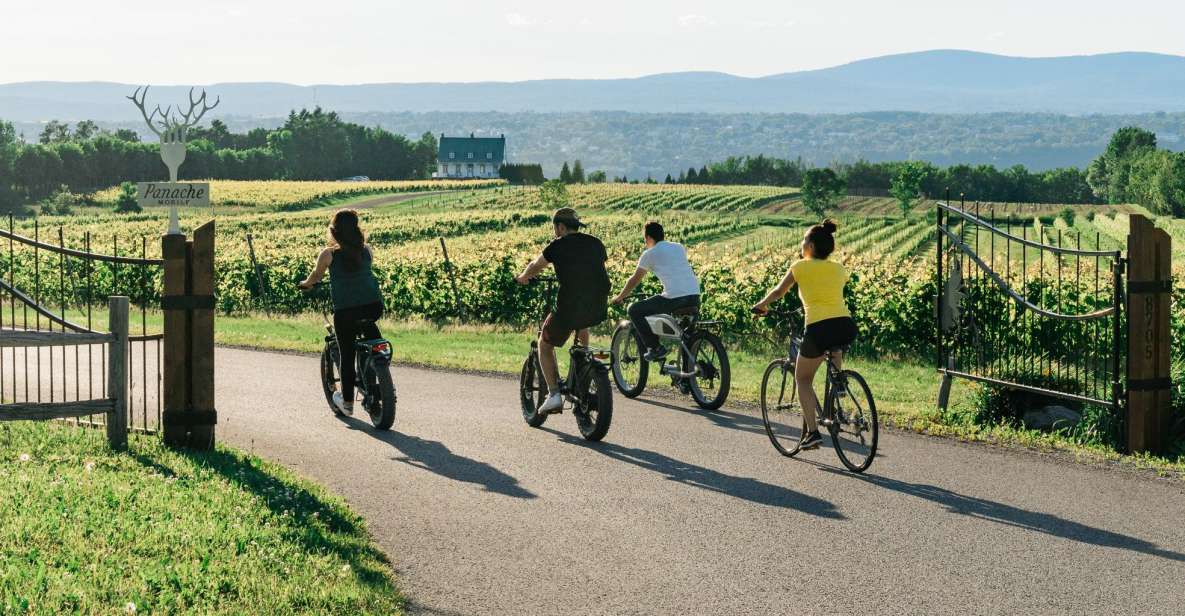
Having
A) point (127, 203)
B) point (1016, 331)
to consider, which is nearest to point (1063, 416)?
point (1016, 331)

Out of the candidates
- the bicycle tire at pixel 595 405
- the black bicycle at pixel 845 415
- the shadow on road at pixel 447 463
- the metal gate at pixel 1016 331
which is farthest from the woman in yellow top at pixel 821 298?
the shadow on road at pixel 447 463

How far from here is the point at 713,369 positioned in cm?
1280

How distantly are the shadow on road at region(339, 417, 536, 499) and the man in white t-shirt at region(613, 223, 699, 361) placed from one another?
2.86m

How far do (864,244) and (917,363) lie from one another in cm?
5268

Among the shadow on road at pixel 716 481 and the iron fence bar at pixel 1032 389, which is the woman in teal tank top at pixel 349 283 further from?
the iron fence bar at pixel 1032 389

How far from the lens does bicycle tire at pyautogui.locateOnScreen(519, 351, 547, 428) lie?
37.7 ft

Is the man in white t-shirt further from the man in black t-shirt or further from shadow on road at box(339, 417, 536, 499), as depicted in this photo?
shadow on road at box(339, 417, 536, 499)

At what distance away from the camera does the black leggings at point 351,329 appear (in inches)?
452

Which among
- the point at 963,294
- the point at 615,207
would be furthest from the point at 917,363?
the point at 615,207

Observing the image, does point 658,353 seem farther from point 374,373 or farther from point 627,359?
point 374,373

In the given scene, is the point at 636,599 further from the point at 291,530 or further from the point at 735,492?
the point at 735,492

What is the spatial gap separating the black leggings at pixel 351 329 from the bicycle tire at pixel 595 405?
1919 millimetres

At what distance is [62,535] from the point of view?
701 centimetres

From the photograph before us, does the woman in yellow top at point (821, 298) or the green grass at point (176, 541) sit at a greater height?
the woman in yellow top at point (821, 298)
